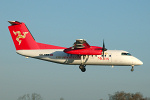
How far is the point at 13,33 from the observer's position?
4112 cm

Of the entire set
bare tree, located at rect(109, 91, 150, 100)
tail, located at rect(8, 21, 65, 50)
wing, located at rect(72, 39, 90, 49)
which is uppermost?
tail, located at rect(8, 21, 65, 50)

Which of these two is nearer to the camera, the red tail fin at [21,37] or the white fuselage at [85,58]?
A: the white fuselage at [85,58]

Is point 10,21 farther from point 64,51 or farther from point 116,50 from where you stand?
point 116,50

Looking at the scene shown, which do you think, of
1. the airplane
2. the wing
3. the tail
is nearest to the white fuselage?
the airplane

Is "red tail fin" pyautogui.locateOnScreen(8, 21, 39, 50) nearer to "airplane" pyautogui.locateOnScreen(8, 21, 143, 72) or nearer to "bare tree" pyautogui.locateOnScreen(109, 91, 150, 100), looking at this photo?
"airplane" pyautogui.locateOnScreen(8, 21, 143, 72)

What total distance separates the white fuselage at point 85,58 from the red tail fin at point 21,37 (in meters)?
0.76

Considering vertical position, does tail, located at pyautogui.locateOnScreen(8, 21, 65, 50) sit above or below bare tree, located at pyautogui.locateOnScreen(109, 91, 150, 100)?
above

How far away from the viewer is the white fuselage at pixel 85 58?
39.8m

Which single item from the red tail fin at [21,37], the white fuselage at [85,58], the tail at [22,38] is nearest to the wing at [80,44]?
the white fuselage at [85,58]

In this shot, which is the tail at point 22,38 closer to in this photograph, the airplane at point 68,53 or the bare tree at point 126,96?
the airplane at point 68,53

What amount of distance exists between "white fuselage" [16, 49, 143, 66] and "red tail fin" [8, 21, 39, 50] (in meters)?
0.76

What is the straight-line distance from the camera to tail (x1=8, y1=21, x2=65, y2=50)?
41031 millimetres

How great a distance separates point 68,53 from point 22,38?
273 inches

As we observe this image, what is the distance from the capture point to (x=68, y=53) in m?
38.9
